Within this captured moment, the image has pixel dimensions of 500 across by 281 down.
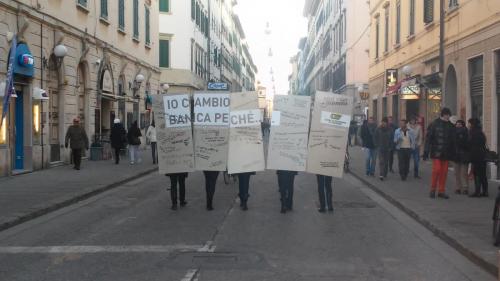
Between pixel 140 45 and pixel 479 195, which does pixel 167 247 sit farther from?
pixel 140 45

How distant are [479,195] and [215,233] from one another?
21.4ft

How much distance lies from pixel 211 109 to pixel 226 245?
371 cm

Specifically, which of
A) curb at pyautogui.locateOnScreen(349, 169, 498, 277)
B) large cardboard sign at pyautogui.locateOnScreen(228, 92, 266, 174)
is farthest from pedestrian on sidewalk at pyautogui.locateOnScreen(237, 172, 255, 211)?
curb at pyautogui.locateOnScreen(349, 169, 498, 277)

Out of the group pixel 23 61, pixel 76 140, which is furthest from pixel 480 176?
pixel 23 61

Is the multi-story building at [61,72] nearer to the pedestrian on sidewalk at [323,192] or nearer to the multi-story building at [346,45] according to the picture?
the pedestrian on sidewalk at [323,192]

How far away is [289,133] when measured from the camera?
11.0m

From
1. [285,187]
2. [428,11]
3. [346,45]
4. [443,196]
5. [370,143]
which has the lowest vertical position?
[443,196]

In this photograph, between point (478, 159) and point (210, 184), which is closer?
point (210, 184)

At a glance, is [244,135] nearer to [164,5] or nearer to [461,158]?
[461,158]

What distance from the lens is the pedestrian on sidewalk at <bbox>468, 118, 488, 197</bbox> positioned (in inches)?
499

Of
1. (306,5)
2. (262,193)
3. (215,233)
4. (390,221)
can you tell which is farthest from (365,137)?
(306,5)

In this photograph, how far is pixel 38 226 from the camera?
376 inches

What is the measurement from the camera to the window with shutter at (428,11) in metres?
21.9

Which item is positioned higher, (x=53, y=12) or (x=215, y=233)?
(x=53, y=12)
